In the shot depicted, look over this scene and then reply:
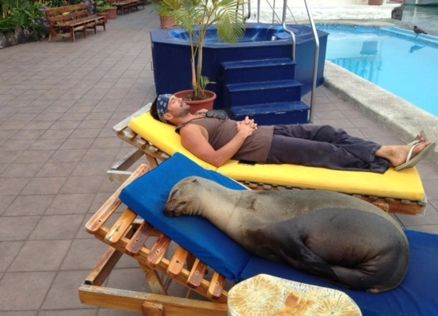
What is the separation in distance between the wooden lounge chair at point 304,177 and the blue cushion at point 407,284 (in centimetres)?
53

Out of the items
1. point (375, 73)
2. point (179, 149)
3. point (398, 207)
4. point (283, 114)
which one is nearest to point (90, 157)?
point (179, 149)

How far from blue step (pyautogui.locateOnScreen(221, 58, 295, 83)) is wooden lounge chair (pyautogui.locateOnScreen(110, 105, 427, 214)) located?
225cm

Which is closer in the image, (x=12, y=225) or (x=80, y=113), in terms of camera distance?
(x=12, y=225)

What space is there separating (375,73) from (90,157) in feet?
24.2

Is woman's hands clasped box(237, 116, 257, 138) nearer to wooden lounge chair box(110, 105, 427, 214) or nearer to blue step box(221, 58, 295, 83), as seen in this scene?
wooden lounge chair box(110, 105, 427, 214)

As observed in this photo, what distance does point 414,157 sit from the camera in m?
2.79

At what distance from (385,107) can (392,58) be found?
630cm

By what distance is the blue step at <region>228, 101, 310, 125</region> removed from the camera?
486 cm

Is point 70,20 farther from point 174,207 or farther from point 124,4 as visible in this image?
point 174,207

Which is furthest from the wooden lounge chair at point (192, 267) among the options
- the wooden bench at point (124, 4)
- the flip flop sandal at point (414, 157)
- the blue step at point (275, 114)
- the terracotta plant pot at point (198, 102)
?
the wooden bench at point (124, 4)

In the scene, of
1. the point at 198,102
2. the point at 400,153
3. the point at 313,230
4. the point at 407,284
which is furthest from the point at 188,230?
the point at 198,102

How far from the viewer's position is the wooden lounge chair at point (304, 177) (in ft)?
8.66

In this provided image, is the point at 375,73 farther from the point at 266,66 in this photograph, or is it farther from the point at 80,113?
the point at 80,113

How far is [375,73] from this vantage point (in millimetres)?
9492
